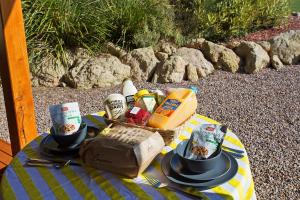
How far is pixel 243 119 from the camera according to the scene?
12.5ft

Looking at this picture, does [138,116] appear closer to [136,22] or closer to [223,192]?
[223,192]

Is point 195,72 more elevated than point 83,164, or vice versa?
point 83,164

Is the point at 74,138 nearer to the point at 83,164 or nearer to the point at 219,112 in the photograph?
the point at 83,164

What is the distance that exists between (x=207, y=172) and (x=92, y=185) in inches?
17.4

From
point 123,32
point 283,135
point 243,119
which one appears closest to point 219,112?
point 243,119

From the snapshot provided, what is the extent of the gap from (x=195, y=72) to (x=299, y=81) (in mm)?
1254

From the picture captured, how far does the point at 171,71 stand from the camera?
4.80 meters

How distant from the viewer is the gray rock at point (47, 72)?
4.81m

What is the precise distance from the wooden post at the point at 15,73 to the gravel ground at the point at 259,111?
4.36 feet

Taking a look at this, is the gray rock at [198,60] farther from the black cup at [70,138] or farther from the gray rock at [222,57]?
the black cup at [70,138]

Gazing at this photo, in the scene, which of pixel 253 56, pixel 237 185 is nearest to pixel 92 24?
pixel 253 56

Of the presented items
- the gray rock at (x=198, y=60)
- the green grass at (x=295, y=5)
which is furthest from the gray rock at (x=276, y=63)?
the green grass at (x=295, y=5)

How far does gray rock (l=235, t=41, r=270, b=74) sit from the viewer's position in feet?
16.4

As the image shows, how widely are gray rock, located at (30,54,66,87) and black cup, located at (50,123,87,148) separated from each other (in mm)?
3228
